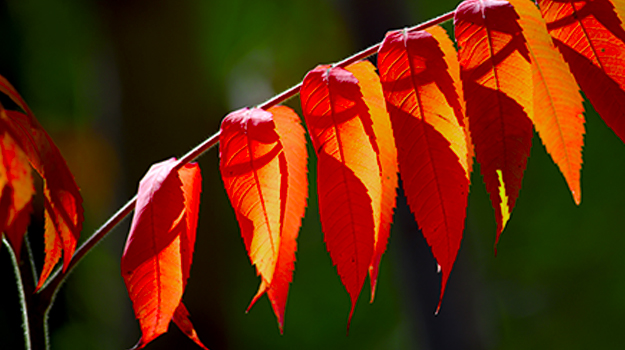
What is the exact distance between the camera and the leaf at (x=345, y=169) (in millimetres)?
346

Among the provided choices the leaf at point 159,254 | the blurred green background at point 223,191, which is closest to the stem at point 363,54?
the leaf at point 159,254

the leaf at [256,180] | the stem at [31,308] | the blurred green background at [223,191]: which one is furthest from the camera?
the blurred green background at [223,191]

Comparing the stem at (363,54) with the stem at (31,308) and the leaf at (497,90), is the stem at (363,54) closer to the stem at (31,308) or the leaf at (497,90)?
the leaf at (497,90)

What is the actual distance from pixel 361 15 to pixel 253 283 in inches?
118

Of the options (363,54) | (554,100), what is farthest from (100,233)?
(554,100)

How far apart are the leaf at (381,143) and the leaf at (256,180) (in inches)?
3.7

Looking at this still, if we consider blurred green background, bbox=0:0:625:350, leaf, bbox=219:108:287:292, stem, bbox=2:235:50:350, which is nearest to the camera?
leaf, bbox=219:108:287:292

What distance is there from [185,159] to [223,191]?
3188mm

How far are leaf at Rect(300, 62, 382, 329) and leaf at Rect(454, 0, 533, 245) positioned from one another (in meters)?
0.08

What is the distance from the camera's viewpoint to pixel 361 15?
6.81 ft

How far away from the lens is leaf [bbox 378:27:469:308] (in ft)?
1.10

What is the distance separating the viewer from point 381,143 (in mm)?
427

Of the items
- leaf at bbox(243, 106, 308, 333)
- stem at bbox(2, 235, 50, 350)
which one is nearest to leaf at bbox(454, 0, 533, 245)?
leaf at bbox(243, 106, 308, 333)

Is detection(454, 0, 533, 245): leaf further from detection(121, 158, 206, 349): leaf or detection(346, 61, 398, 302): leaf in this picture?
detection(121, 158, 206, 349): leaf
